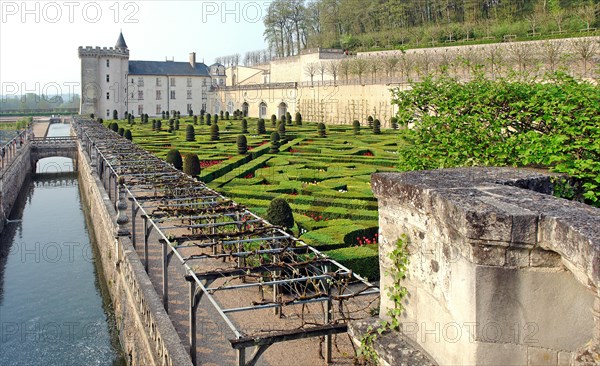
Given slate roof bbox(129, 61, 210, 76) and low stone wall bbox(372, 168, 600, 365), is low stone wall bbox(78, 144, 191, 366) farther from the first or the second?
slate roof bbox(129, 61, 210, 76)

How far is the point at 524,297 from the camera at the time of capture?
2.39 meters

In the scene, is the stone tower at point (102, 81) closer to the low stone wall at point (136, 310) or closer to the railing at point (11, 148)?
the railing at point (11, 148)

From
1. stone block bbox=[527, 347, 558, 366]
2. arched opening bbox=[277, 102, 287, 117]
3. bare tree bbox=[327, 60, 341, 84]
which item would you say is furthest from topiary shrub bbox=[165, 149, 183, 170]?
arched opening bbox=[277, 102, 287, 117]

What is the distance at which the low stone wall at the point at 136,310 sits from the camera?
5.98 meters

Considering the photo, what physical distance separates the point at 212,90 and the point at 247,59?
845 inches

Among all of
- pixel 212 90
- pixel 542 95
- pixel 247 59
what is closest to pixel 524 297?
pixel 542 95

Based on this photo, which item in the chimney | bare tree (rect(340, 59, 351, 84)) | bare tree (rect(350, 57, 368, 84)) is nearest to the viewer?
bare tree (rect(350, 57, 368, 84))

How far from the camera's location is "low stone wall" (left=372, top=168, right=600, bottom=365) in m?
2.27

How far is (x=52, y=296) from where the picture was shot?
12.0 m

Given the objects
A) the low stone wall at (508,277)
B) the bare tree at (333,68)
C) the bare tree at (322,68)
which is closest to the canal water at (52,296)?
the low stone wall at (508,277)

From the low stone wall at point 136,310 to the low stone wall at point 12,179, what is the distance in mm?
7209

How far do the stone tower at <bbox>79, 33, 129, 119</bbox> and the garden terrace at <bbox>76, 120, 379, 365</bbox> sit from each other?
42962mm

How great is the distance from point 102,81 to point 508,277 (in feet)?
180

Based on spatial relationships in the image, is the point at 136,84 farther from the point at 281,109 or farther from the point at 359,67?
the point at 359,67
